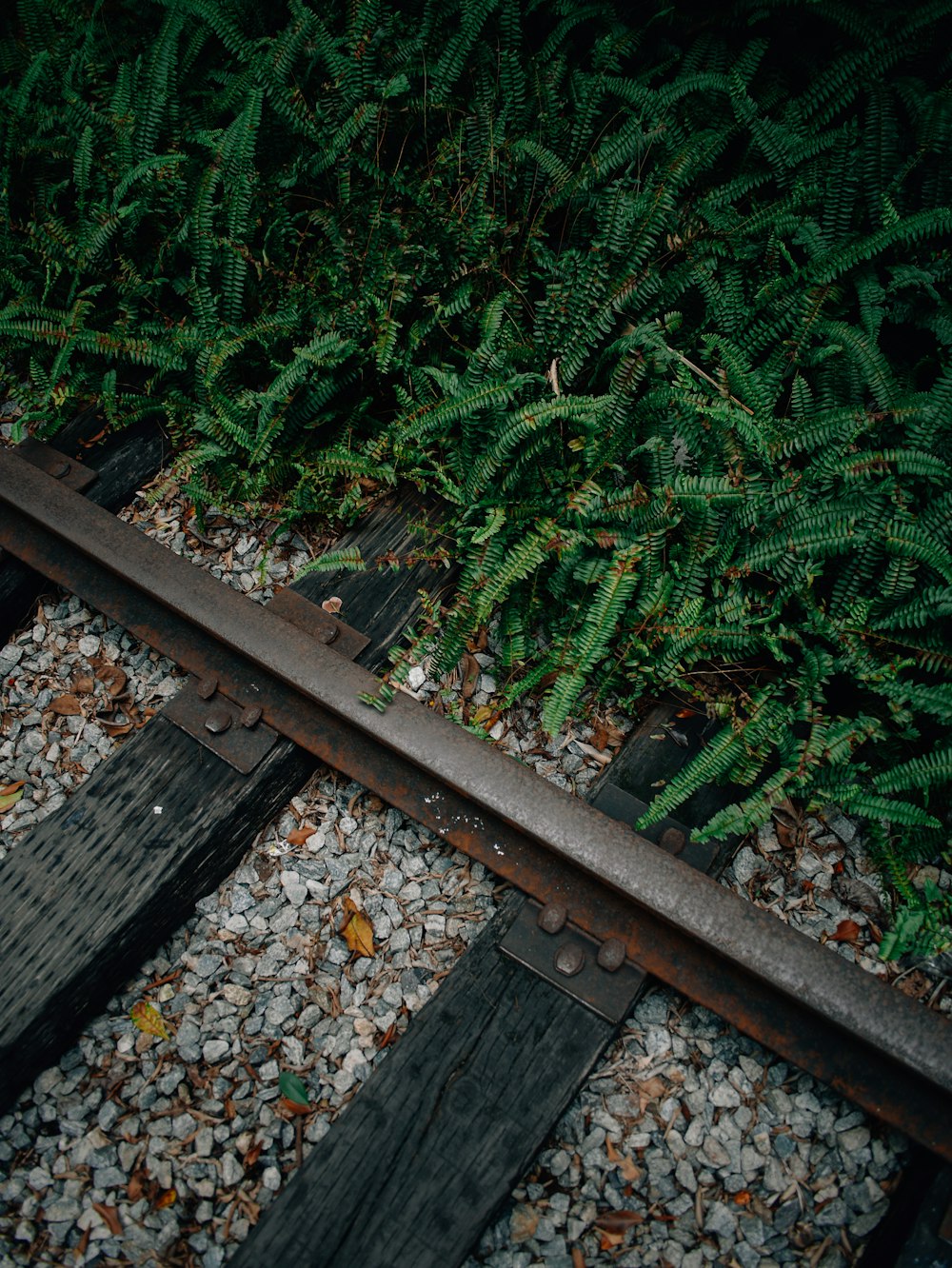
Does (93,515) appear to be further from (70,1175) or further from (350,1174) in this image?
(350,1174)

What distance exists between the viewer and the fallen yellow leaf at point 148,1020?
2.27 meters

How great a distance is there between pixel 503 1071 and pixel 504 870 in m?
0.51

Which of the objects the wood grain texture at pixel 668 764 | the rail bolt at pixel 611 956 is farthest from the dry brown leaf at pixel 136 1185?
the wood grain texture at pixel 668 764

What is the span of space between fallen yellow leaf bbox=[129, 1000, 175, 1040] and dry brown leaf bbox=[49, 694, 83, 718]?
1038mm

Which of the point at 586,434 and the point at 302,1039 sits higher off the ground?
the point at 586,434

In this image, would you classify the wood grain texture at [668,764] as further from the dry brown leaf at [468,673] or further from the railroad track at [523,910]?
the dry brown leaf at [468,673]

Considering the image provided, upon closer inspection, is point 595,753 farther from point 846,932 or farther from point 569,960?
point 846,932

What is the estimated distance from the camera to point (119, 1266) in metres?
1.94

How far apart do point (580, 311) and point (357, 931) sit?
2249mm

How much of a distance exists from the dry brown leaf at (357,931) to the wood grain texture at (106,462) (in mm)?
1730

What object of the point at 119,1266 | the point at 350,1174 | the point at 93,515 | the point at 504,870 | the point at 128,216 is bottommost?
the point at 119,1266

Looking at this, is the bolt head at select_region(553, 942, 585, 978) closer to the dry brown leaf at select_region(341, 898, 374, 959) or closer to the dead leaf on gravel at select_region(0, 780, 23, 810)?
the dry brown leaf at select_region(341, 898, 374, 959)

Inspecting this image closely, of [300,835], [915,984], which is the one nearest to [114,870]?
[300,835]

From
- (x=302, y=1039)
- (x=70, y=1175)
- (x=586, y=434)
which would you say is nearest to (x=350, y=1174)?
(x=302, y=1039)
